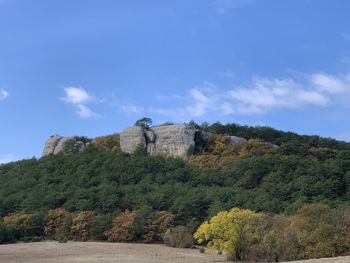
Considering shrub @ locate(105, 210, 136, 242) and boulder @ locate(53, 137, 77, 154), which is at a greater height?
boulder @ locate(53, 137, 77, 154)

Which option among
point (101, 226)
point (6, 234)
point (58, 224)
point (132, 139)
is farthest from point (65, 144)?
point (101, 226)

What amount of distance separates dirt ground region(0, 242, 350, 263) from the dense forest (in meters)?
10.2

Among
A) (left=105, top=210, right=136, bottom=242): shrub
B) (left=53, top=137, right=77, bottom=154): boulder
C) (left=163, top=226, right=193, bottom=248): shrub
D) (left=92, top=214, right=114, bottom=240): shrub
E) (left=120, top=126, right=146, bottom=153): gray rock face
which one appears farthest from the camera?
(left=53, top=137, right=77, bottom=154): boulder

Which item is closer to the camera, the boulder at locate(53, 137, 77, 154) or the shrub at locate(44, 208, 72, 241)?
the shrub at locate(44, 208, 72, 241)

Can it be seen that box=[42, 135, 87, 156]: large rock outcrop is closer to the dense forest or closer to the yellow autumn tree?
the dense forest

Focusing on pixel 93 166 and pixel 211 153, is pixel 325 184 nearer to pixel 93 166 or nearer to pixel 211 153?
pixel 211 153

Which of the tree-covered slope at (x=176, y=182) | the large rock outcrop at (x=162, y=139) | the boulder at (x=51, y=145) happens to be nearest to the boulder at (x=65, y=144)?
the boulder at (x=51, y=145)

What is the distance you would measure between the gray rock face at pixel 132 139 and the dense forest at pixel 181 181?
2.66 metres

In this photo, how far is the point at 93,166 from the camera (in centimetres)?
9094

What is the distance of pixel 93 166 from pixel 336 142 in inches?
2240

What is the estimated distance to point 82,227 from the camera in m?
66.3

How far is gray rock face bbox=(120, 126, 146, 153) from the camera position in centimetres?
9925

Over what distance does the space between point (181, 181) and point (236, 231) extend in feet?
125

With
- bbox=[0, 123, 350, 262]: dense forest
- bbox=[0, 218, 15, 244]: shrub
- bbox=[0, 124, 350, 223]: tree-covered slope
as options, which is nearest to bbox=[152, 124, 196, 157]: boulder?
bbox=[0, 123, 350, 262]: dense forest
